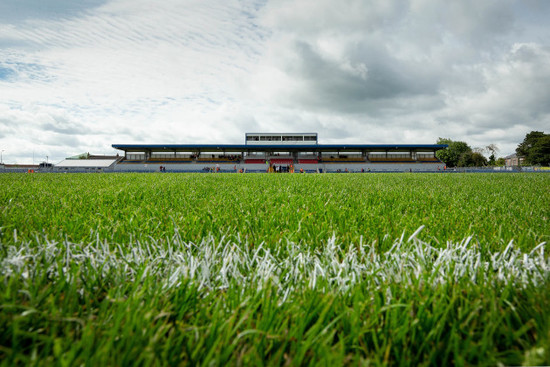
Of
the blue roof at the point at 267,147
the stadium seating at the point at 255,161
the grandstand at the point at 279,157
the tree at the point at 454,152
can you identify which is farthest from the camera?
the tree at the point at 454,152

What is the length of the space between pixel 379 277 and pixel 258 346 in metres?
0.56

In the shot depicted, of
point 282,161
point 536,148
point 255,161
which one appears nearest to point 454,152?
point 536,148

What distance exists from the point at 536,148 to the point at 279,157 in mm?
62108

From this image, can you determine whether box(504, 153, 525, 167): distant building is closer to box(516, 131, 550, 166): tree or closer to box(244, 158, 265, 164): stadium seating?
box(516, 131, 550, 166): tree

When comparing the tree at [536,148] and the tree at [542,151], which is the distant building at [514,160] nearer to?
the tree at [536,148]

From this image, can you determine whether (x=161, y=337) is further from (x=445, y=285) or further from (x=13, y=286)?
(x=445, y=285)

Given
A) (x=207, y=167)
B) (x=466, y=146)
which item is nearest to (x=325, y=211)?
(x=207, y=167)

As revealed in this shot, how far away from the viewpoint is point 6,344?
56cm

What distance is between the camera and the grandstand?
44.2 metres

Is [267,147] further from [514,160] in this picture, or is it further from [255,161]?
[514,160]

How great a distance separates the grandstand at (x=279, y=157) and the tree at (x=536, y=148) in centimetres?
3631

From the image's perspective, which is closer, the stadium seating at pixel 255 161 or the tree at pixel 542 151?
the stadium seating at pixel 255 161

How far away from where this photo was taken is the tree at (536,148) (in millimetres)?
61938

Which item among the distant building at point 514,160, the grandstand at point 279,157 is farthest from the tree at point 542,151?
the grandstand at point 279,157
